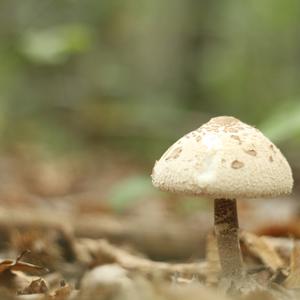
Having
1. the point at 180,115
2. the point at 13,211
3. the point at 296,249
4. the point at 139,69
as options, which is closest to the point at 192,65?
the point at 180,115

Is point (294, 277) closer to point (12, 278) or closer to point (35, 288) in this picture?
point (35, 288)

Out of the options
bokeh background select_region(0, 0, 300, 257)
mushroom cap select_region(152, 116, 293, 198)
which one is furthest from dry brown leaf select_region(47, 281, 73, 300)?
bokeh background select_region(0, 0, 300, 257)

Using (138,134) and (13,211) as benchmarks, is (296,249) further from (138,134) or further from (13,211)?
(138,134)

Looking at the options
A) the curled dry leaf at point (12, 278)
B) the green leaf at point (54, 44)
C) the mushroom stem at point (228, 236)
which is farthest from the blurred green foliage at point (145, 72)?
the mushroom stem at point (228, 236)

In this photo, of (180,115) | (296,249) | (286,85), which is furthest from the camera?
(286,85)

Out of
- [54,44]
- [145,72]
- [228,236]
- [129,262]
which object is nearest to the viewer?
[228,236]

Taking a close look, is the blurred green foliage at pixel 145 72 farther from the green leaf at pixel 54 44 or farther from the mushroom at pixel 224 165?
the mushroom at pixel 224 165

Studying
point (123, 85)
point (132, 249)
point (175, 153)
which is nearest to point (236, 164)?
point (175, 153)

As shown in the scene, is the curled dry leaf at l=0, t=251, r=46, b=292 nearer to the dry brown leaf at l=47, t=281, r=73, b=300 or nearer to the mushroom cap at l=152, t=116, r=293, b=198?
the dry brown leaf at l=47, t=281, r=73, b=300
